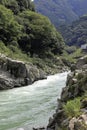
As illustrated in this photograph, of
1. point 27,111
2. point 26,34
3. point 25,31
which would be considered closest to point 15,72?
point 27,111

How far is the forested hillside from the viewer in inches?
3346

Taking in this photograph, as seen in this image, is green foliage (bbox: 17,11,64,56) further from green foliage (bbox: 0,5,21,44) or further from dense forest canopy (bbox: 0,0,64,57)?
green foliage (bbox: 0,5,21,44)

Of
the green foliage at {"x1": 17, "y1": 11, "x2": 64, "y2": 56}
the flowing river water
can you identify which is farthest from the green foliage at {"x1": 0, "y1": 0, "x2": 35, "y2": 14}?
the flowing river water

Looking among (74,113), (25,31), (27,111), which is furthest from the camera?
(25,31)

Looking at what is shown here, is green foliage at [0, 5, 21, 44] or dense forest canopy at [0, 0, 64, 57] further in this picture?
dense forest canopy at [0, 0, 64, 57]

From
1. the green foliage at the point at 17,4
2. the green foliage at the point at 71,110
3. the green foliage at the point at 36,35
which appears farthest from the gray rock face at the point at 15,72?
the green foliage at the point at 71,110

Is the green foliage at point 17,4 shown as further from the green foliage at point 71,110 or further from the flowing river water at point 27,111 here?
the green foliage at point 71,110

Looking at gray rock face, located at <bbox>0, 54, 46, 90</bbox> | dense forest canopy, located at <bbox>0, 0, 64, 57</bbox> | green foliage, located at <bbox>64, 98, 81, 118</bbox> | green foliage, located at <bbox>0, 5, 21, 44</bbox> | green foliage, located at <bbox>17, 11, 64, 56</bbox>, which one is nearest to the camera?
green foliage, located at <bbox>64, 98, 81, 118</bbox>

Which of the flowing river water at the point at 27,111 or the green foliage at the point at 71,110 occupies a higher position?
the green foliage at the point at 71,110

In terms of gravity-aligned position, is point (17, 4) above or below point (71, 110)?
below

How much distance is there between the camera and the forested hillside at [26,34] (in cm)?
8500

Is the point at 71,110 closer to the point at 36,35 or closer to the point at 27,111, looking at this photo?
the point at 27,111

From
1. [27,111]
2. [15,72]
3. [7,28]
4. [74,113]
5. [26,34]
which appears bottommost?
[26,34]

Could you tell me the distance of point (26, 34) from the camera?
95188mm
